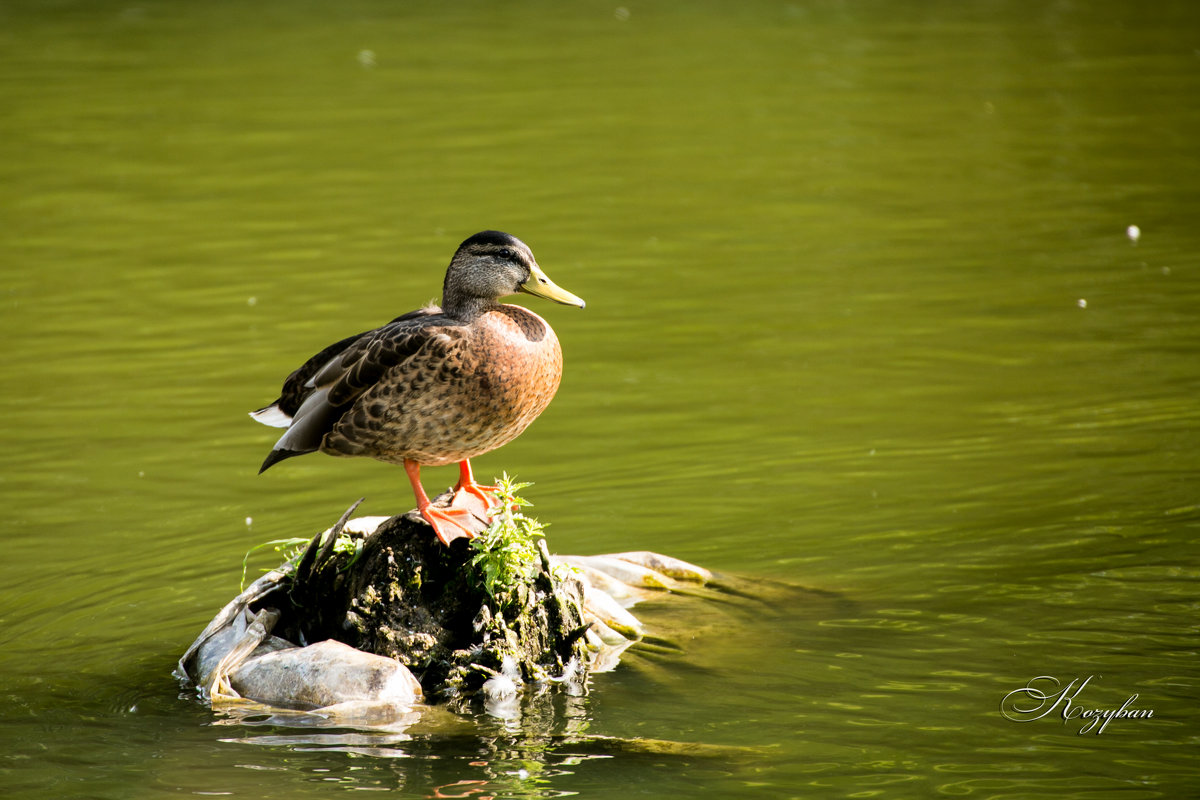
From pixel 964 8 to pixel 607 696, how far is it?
64.6ft

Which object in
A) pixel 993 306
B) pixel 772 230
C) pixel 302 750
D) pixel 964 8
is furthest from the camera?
pixel 964 8

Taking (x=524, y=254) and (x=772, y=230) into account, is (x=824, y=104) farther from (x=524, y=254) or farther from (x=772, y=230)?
(x=524, y=254)

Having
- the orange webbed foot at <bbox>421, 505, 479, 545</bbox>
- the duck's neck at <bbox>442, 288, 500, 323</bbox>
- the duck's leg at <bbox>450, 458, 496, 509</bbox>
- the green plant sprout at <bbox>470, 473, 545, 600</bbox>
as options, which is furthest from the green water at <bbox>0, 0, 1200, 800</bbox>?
the duck's neck at <bbox>442, 288, 500, 323</bbox>

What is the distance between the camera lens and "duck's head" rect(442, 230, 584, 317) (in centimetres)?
584

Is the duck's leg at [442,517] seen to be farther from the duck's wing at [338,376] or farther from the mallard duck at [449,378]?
the duck's wing at [338,376]

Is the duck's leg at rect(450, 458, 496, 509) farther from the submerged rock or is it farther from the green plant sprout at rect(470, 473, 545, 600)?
the submerged rock

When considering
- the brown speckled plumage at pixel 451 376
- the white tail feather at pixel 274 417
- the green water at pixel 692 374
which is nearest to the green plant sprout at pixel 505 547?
the brown speckled plumage at pixel 451 376

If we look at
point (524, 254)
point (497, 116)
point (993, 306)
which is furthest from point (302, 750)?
point (497, 116)

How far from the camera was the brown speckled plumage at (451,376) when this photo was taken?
18.7 feet

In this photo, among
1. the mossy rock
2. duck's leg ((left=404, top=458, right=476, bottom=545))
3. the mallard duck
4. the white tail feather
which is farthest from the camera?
the white tail feather

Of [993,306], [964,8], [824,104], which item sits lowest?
[993,306]

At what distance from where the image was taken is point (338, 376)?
19.7 feet

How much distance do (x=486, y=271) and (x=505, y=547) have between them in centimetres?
112

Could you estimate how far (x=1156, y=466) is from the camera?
8383mm
